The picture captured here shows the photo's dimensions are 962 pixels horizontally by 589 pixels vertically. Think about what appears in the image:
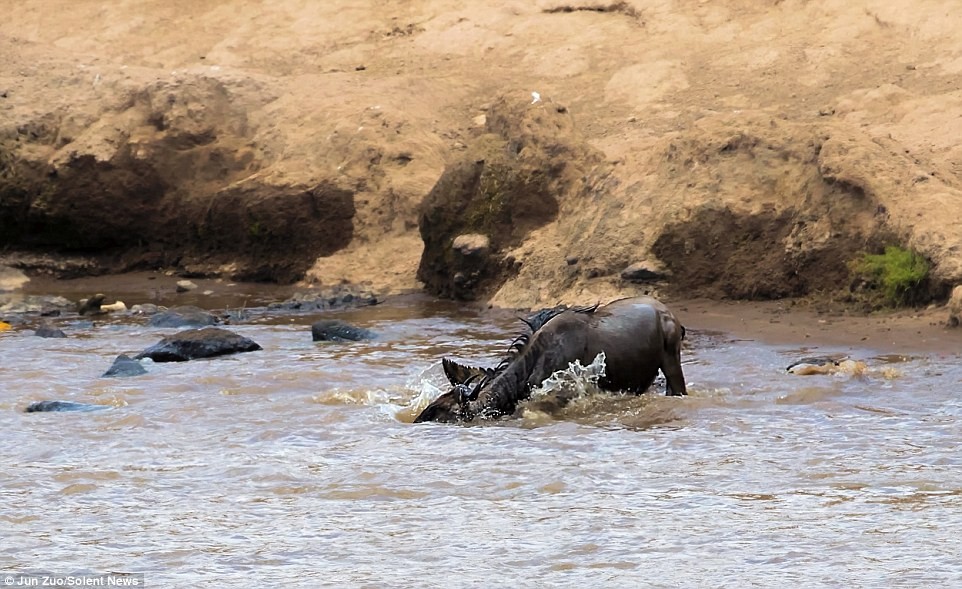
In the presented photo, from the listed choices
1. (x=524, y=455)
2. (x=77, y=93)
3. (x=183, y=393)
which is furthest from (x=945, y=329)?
(x=77, y=93)

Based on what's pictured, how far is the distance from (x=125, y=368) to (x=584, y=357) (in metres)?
4.08

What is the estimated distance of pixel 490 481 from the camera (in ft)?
23.0

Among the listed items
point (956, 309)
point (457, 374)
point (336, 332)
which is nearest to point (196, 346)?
point (336, 332)

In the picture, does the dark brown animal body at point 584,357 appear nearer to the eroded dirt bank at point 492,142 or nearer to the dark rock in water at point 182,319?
the eroded dirt bank at point 492,142

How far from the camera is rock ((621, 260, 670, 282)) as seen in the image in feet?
43.9

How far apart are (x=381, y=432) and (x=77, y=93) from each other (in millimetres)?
12944

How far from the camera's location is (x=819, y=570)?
5281 millimetres

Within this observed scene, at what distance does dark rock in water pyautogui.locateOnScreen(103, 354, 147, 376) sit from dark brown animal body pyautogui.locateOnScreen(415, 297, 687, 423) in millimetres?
3285

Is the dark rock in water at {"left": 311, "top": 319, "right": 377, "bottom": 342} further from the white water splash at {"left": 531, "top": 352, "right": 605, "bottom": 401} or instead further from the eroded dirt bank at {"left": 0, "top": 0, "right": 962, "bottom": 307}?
the white water splash at {"left": 531, "top": 352, "right": 605, "bottom": 401}

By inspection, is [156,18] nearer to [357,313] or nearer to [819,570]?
[357,313]

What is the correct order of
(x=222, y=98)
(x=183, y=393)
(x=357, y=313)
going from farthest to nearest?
(x=222, y=98)
(x=357, y=313)
(x=183, y=393)

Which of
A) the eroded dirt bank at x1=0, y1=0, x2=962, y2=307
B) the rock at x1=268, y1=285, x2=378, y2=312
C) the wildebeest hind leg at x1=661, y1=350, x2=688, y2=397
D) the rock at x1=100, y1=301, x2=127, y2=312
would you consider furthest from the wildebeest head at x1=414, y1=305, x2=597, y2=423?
the rock at x1=100, y1=301, x2=127, y2=312

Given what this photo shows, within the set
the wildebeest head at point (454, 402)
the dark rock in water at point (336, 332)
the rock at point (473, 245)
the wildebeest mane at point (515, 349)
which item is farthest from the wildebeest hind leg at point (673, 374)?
the rock at point (473, 245)

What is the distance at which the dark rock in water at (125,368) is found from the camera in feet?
35.8
